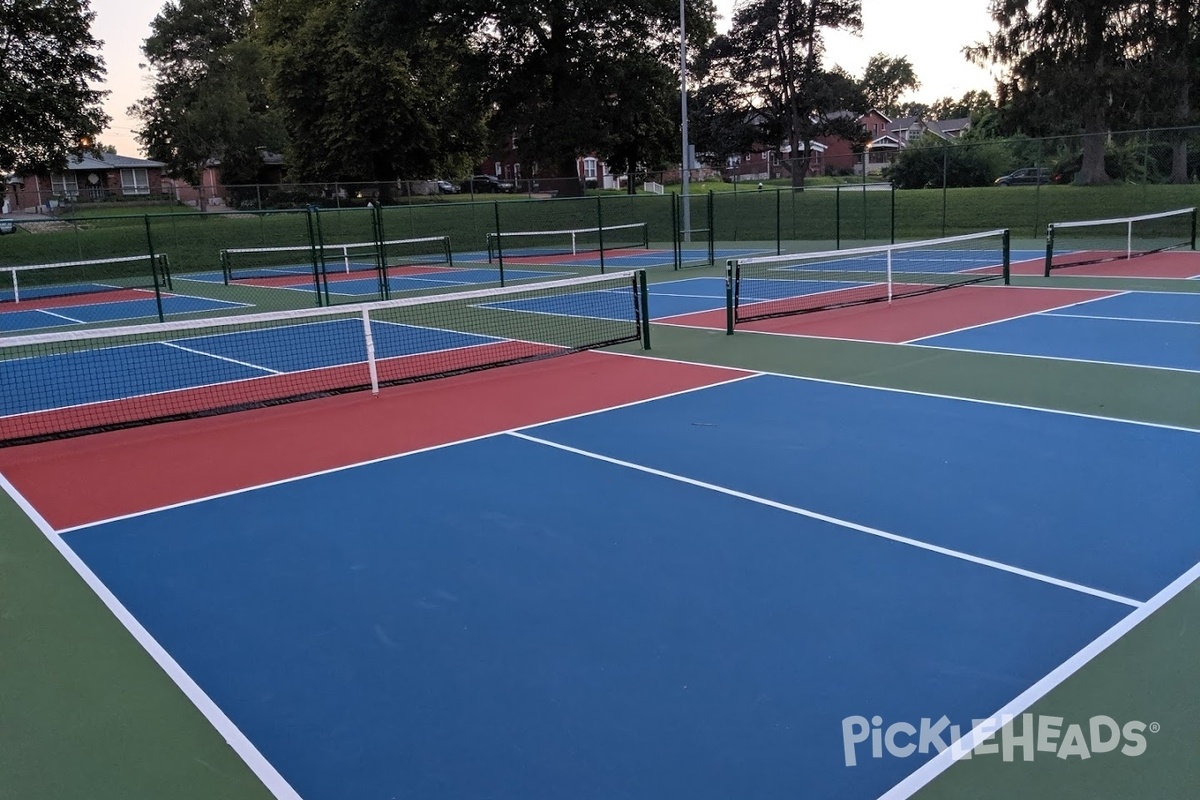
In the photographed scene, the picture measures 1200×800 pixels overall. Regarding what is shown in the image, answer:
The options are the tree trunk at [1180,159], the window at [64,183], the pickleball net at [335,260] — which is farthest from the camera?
the window at [64,183]

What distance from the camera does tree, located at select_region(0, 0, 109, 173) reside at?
30281 mm

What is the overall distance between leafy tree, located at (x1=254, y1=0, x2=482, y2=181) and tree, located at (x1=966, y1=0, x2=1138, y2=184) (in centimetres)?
2236

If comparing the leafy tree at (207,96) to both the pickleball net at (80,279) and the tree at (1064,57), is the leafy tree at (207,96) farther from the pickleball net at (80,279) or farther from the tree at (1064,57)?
the tree at (1064,57)

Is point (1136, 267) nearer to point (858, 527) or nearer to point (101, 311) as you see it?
point (858, 527)

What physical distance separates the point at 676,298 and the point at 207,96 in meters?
53.0

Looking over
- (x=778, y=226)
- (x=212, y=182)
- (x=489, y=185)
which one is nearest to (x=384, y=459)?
(x=778, y=226)

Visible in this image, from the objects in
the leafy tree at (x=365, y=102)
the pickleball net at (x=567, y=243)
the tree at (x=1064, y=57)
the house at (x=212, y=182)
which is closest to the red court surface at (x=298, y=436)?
the pickleball net at (x=567, y=243)

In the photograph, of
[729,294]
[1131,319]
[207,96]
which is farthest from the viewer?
[207,96]

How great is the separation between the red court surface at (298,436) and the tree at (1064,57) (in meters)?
31.4

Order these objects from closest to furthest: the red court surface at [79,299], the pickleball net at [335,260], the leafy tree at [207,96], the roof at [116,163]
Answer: the red court surface at [79,299], the pickleball net at [335,260], the leafy tree at [207,96], the roof at [116,163]

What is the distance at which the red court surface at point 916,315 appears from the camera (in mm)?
12969

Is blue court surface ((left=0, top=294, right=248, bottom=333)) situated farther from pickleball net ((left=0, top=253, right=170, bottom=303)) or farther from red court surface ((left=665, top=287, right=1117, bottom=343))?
red court surface ((left=665, top=287, right=1117, bottom=343))

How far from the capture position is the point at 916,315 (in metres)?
14.1

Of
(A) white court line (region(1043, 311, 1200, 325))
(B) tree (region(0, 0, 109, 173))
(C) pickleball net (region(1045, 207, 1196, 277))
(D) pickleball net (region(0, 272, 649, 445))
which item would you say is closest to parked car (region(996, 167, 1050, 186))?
(C) pickleball net (region(1045, 207, 1196, 277))
